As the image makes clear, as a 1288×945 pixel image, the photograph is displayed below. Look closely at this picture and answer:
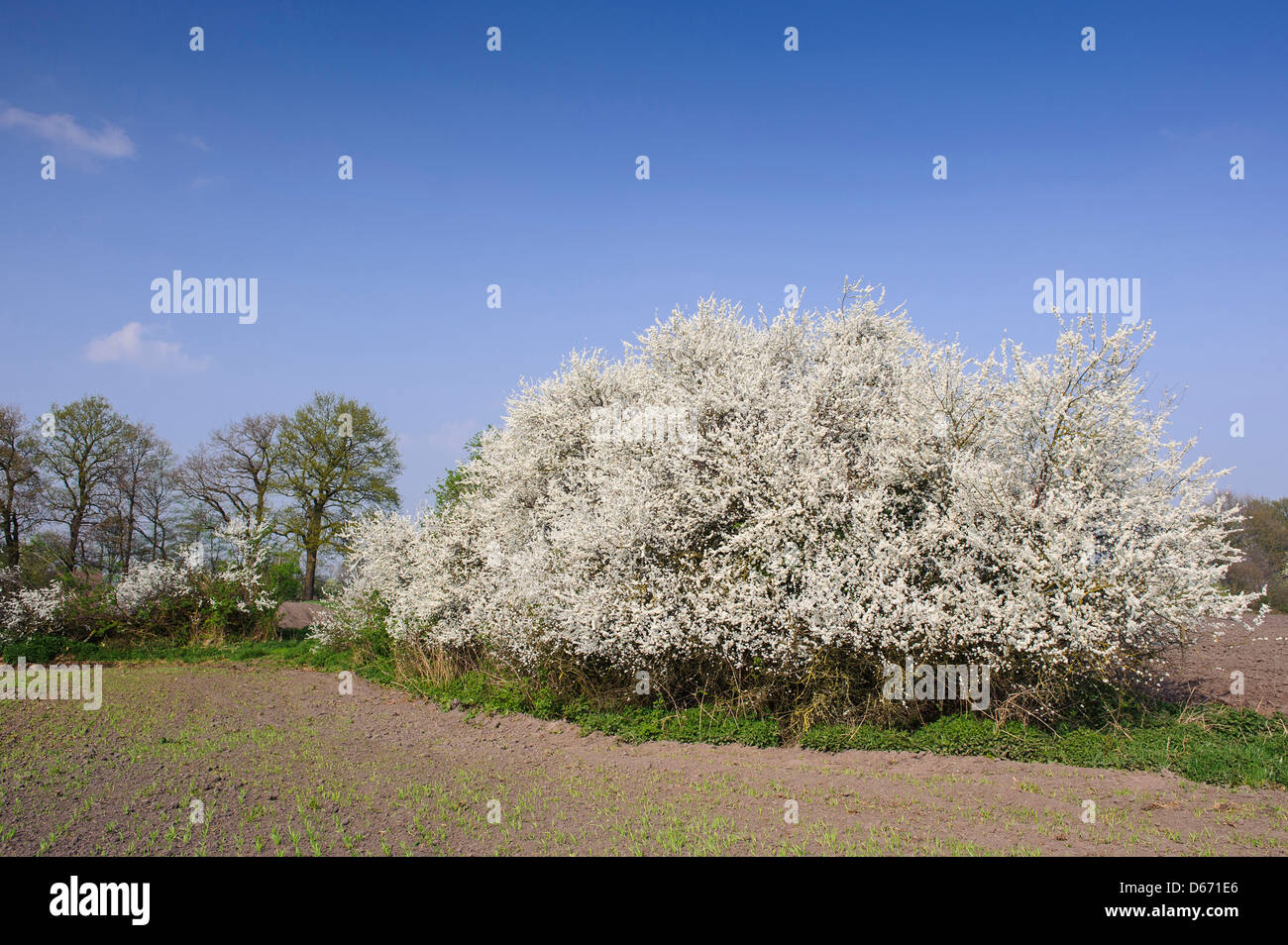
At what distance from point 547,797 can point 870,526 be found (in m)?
4.73

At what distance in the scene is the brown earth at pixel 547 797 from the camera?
5.52 metres

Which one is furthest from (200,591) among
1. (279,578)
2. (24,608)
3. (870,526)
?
(870,526)

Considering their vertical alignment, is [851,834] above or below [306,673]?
above

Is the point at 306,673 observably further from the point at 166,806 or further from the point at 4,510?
the point at 4,510

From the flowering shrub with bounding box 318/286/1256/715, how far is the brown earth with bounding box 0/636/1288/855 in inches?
52.2

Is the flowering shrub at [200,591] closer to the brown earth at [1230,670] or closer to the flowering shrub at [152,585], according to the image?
the flowering shrub at [152,585]

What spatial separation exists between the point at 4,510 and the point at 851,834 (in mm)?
31425

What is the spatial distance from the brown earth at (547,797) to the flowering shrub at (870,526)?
1.33m

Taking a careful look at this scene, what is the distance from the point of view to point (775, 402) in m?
9.56

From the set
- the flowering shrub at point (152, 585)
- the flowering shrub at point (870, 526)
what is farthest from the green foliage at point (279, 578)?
the flowering shrub at point (870, 526)

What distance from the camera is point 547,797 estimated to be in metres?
6.94

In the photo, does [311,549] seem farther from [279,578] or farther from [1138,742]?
[1138,742]
